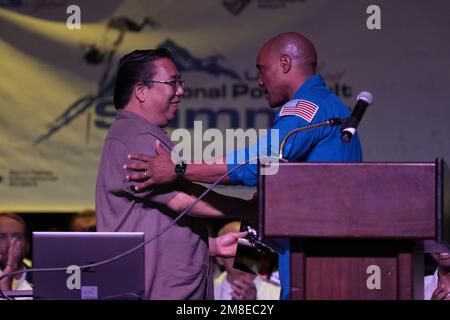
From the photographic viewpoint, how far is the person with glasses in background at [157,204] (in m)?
4.82

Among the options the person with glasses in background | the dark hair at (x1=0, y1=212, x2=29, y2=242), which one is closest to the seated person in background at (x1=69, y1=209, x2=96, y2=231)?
the dark hair at (x1=0, y1=212, x2=29, y2=242)

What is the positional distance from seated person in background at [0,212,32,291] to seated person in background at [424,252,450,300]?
7.05 feet

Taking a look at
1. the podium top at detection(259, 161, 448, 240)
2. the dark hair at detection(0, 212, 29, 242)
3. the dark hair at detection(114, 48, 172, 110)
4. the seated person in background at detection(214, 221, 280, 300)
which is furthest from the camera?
the seated person in background at detection(214, 221, 280, 300)

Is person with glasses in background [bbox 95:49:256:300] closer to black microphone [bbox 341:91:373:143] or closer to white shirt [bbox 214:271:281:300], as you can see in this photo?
black microphone [bbox 341:91:373:143]

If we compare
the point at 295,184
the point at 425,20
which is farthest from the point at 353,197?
the point at 425,20

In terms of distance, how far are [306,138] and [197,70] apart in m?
2.50

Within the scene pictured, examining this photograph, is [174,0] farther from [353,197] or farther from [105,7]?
[353,197]

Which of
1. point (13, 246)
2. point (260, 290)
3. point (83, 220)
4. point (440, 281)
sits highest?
point (83, 220)

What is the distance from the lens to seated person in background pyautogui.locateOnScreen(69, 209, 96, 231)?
280 inches

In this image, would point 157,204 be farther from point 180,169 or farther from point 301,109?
point 301,109

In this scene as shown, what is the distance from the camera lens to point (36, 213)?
730cm

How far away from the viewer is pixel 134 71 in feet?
16.7

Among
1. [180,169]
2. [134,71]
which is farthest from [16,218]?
[180,169]

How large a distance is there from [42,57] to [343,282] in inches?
152
